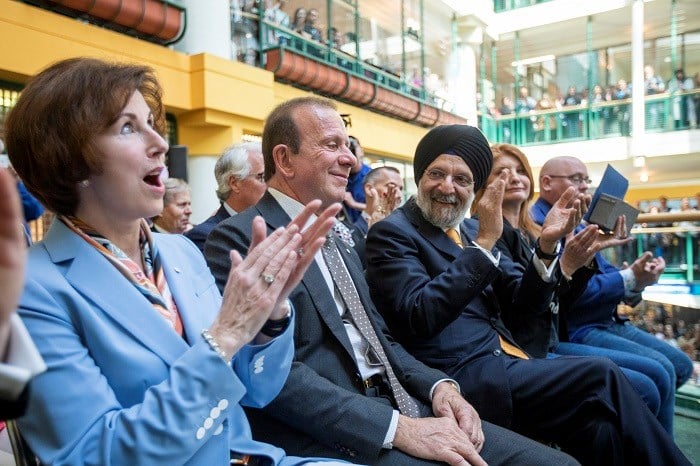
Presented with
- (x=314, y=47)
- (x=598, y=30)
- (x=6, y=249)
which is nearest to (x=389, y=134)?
(x=314, y=47)

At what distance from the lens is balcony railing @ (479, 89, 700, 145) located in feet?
44.0

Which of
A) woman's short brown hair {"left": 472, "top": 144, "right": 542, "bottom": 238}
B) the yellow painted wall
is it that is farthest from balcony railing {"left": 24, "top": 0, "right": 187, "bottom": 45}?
woman's short brown hair {"left": 472, "top": 144, "right": 542, "bottom": 238}

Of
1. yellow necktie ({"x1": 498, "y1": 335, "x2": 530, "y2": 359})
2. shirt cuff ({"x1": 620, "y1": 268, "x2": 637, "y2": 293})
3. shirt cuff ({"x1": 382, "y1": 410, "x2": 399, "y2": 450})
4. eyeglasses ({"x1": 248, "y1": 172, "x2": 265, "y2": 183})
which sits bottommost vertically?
shirt cuff ({"x1": 382, "y1": 410, "x2": 399, "y2": 450})

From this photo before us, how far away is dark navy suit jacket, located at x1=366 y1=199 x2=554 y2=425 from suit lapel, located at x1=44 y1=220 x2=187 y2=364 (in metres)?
1.03

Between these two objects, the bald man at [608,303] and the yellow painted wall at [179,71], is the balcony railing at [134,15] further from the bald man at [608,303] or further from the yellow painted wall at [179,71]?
the bald man at [608,303]

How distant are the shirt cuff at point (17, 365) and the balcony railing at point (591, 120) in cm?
1515

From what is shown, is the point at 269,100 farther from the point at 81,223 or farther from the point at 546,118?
the point at 546,118

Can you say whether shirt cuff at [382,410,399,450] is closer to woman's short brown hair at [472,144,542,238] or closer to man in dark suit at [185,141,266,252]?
woman's short brown hair at [472,144,542,238]

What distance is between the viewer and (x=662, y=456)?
1919 mm

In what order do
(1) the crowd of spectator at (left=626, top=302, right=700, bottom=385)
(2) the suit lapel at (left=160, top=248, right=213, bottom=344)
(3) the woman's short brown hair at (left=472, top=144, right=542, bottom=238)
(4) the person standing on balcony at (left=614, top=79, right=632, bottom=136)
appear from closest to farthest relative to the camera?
1. (2) the suit lapel at (left=160, top=248, right=213, bottom=344)
2. (3) the woman's short brown hair at (left=472, top=144, right=542, bottom=238)
3. (1) the crowd of spectator at (left=626, top=302, right=700, bottom=385)
4. (4) the person standing on balcony at (left=614, top=79, right=632, bottom=136)

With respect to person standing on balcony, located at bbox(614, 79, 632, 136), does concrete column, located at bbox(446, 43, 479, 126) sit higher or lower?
higher

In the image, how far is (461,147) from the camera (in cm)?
237

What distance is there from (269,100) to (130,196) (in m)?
6.50

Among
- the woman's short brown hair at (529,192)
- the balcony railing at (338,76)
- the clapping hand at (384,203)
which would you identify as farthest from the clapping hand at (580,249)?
the balcony railing at (338,76)
